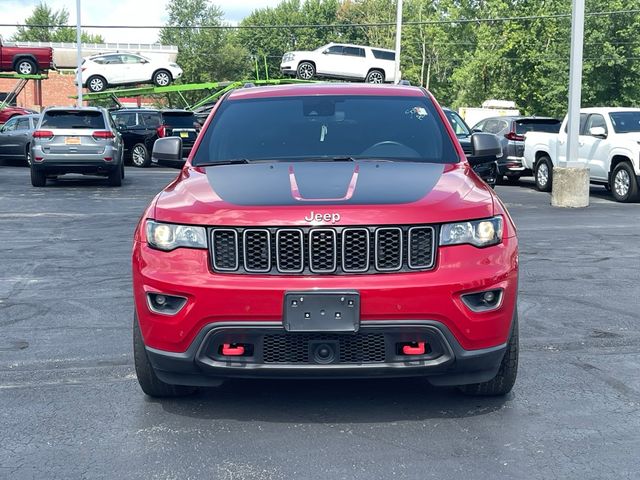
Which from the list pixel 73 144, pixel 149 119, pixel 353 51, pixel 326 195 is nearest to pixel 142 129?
pixel 149 119

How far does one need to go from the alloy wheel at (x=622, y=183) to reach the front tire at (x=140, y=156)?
1436 cm

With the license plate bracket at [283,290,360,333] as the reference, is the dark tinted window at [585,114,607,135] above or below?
above

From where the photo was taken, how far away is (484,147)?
6605 millimetres

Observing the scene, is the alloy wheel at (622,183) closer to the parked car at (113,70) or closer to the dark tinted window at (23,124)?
the dark tinted window at (23,124)

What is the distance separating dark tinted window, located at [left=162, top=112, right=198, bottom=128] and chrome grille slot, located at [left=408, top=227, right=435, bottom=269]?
80.3 ft

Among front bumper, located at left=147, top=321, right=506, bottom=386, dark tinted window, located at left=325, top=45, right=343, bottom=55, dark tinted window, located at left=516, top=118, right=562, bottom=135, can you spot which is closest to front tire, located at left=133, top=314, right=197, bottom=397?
front bumper, located at left=147, top=321, right=506, bottom=386

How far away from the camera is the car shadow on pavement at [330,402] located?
494 centimetres

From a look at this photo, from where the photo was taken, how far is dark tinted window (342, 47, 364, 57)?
43631mm

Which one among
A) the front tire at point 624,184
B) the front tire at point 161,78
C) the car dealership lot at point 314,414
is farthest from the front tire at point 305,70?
the car dealership lot at point 314,414

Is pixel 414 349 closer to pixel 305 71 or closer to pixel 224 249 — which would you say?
pixel 224 249

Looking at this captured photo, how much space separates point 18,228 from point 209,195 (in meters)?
9.25

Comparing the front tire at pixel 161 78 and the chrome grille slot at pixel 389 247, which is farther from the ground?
the front tire at pixel 161 78

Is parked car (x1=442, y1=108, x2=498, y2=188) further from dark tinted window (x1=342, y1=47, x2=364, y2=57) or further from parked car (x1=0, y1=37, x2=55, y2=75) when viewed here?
parked car (x1=0, y1=37, x2=55, y2=75)

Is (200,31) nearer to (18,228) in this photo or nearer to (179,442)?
(18,228)
